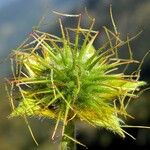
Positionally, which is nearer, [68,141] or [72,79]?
[68,141]

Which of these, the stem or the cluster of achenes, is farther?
the cluster of achenes

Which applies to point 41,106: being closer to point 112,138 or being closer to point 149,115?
point 149,115

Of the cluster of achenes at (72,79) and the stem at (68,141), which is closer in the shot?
the stem at (68,141)

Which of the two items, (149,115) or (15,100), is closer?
(15,100)

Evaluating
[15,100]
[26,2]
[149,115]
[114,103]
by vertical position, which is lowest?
[26,2]

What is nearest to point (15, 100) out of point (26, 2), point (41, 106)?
point (41, 106)

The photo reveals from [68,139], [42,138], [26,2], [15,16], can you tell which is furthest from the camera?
[26,2]

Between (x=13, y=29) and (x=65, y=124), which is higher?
(x=65, y=124)

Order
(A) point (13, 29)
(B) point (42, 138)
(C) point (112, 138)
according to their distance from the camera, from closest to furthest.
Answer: (B) point (42, 138)
(C) point (112, 138)
(A) point (13, 29)
